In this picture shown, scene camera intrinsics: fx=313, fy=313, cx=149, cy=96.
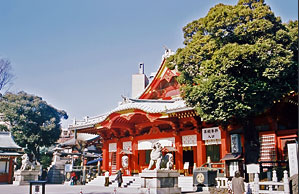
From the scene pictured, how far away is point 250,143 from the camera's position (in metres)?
16.9

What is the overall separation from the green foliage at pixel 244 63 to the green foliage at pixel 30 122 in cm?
3024

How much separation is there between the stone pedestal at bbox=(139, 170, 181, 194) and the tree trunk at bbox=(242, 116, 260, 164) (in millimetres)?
4189

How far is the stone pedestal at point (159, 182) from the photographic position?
Result: 1506 centimetres

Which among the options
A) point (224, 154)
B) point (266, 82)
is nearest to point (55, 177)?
point (224, 154)

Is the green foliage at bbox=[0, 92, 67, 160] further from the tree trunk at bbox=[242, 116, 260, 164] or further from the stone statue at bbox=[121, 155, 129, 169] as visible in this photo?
the tree trunk at bbox=[242, 116, 260, 164]

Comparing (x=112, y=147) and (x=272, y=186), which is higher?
(x=112, y=147)

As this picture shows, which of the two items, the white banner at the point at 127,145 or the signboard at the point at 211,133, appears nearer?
the signboard at the point at 211,133

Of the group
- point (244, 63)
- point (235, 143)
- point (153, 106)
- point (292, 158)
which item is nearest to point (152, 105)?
point (153, 106)

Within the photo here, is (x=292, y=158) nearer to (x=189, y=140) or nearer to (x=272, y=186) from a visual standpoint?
(x=272, y=186)

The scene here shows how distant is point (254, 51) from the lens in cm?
1427

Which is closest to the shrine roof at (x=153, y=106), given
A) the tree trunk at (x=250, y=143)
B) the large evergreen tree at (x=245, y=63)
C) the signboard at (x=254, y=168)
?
the tree trunk at (x=250, y=143)

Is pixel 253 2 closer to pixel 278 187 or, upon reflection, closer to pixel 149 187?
pixel 278 187

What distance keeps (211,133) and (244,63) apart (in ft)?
26.8

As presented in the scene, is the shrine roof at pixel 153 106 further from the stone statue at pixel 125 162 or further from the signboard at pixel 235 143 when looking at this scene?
the stone statue at pixel 125 162
